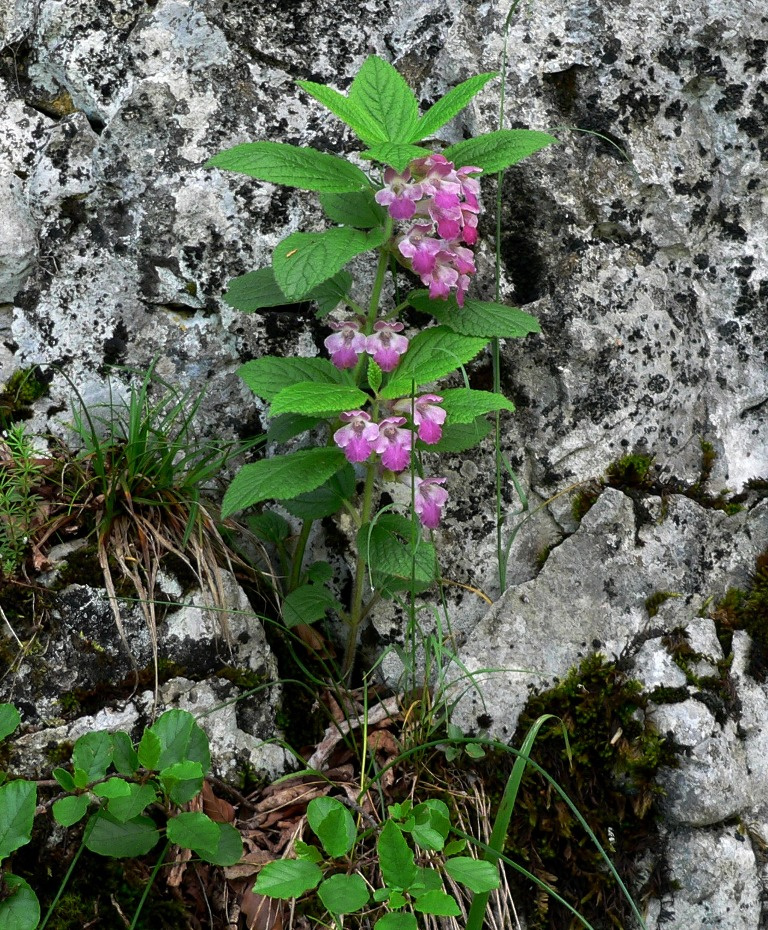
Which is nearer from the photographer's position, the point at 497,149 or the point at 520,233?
the point at 497,149

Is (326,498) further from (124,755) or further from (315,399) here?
(124,755)

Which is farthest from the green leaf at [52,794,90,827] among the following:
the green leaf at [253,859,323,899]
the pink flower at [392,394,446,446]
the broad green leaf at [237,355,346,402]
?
the pink flower at [392,394,446,446]

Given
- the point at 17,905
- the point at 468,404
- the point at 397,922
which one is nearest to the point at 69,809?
the point at 17,905

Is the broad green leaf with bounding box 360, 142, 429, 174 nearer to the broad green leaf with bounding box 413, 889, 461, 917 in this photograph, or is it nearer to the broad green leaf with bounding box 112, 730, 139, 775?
the broad green leaf with bounding box 112, 730, 139, 775

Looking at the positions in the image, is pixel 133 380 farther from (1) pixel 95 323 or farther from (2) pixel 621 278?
(2) pixel 621 278

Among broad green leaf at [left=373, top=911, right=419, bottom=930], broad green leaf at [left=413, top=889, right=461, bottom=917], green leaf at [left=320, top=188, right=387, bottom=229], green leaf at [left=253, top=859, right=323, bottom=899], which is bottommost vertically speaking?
broad green leaf at [left=373, top=911, right=419, bottom=930]
